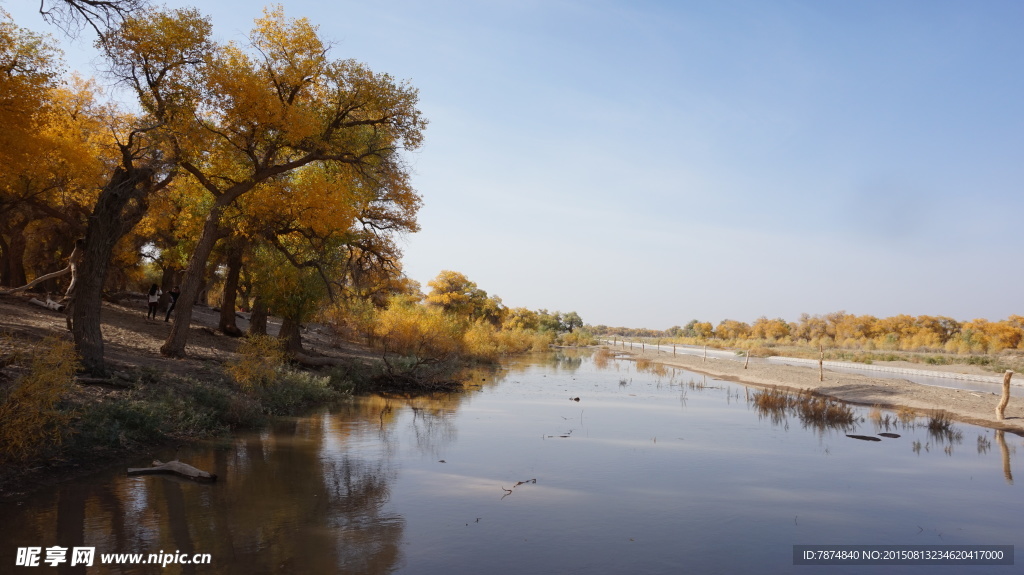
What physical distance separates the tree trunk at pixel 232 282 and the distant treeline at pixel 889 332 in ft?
137

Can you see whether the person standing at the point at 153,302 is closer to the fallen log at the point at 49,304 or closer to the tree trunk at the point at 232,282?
the tree trunk at the point at 232,282

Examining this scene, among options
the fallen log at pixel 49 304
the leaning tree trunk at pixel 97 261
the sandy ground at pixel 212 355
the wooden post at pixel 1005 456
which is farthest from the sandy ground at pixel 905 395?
the fallen log at pixel 49 304

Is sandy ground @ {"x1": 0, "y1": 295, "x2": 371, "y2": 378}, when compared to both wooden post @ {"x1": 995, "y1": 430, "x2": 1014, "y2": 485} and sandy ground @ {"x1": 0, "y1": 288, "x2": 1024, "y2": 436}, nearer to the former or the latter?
sandy ground @ {"x1": 0, "y1": 288, "x2": 1024, "y2": 436}

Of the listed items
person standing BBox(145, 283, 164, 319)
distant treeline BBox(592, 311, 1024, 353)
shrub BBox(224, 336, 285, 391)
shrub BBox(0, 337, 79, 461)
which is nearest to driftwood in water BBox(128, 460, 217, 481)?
shrub BBox(0, 337, 79, 461)

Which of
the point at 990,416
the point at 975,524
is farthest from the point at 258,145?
the point at 990,416

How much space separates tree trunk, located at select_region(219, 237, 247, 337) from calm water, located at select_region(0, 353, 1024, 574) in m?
9.32

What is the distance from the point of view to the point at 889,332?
102 metres

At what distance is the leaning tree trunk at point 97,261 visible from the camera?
13.7 meters

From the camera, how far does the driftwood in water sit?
9750 millimetres

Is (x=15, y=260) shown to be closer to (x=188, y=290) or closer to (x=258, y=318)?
(x=258, y=318)

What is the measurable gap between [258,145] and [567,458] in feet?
45.6

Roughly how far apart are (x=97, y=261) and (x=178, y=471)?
7.00m

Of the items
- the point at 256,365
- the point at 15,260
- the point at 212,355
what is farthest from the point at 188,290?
the point at 15,260

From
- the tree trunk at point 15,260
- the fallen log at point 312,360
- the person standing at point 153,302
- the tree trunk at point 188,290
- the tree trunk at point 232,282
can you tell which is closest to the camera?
the tree trunk at point 188,290
